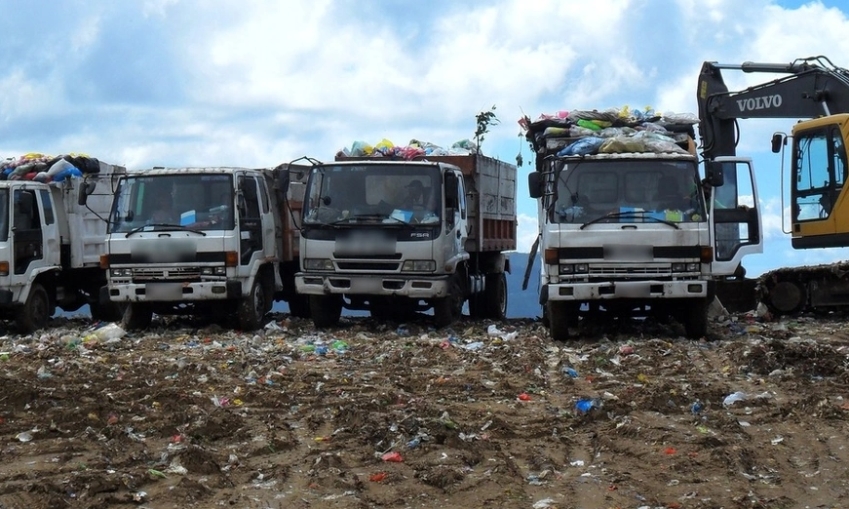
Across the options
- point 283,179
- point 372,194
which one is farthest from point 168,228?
point 372,194

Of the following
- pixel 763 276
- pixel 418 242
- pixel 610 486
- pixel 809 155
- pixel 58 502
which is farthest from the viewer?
pixel 763 276

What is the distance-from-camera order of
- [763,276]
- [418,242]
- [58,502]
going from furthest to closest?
1. [763,276]
2. [418,242]
3. [58,502]

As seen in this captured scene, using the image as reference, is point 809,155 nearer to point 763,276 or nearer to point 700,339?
point 763,276

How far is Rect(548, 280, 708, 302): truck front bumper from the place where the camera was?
1270 centimetres

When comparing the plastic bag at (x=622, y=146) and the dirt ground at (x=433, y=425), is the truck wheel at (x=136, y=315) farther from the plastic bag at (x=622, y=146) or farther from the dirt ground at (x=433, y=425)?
the plastic bag at (x=622, y=146)

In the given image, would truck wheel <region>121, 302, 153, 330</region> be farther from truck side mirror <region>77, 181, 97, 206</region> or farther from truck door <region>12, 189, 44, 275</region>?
truck side mirror <region>77, 181, 97, 206</region>

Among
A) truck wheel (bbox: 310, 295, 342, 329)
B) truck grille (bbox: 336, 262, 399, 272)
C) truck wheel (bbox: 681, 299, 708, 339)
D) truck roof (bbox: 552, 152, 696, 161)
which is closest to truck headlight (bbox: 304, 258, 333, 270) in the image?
truck grille (bbox: 336, 262, 399, 272)

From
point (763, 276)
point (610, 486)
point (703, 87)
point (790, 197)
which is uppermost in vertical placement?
point (703, 87)

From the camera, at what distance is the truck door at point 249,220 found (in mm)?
14891

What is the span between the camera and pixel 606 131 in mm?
14312

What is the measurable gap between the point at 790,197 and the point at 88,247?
1019 cm

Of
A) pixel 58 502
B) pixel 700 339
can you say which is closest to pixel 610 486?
pixel 58 502

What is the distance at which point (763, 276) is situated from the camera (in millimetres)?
16953

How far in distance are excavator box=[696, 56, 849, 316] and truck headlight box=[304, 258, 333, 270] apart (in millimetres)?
5210
